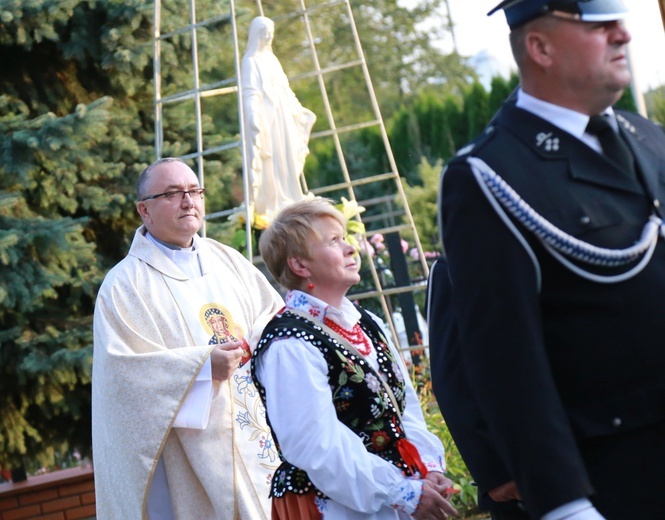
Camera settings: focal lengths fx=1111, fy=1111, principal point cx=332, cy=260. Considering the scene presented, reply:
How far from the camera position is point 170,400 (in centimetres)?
442

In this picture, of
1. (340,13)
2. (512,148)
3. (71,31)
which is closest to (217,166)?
(71,31)

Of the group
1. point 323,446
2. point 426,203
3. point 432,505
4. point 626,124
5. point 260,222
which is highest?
point 426,203

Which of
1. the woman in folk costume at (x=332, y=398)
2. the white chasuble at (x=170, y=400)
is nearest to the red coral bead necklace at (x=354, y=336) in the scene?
the woman in folk costume at (x=332, y=398)

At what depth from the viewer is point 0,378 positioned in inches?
311

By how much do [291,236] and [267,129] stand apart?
591 centimetres

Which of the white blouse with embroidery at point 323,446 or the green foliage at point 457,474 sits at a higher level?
the white blouse with embroidery at point 323,446

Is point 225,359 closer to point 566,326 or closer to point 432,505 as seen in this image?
point 432,505

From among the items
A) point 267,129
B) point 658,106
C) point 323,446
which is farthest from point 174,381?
point 658,106

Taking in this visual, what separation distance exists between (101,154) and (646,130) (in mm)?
7035

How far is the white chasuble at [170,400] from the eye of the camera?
14.6 ft

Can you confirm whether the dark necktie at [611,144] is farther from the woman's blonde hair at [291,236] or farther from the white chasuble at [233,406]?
the white chasuble at [233,406]

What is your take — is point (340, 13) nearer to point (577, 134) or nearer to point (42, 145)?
point (42, 145)

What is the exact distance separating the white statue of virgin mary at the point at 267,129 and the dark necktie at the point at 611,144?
21.7 feet

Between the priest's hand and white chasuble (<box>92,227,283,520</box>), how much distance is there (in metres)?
0.05
